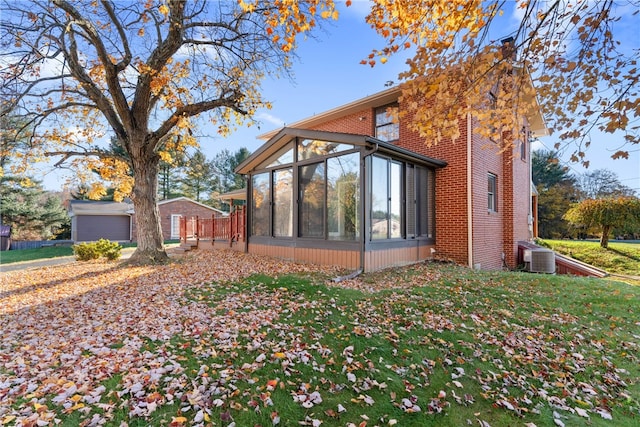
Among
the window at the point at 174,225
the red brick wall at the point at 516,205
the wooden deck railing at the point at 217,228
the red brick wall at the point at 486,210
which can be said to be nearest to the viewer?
the red brick wall at the point at 486,210

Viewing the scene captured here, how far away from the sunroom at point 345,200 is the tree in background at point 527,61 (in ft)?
8.58

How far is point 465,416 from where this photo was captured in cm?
271

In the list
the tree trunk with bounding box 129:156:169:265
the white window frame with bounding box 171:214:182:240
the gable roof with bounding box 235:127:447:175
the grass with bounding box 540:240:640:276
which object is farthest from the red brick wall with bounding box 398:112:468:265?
the white window frame with bounding box 171:214:182:240

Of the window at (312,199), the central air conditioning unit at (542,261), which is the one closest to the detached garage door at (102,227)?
the window at (312,199)

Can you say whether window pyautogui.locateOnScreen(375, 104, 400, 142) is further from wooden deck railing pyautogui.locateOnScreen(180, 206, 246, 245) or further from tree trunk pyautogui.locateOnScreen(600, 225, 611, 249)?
tree trunk pyautogui.locateOnScreen(600, 225, 611, 249)

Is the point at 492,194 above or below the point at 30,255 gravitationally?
above

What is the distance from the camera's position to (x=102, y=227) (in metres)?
23.0

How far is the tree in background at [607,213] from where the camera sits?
17328 mm

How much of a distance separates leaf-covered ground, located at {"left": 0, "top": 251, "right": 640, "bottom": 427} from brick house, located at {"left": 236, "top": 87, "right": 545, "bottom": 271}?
227cm

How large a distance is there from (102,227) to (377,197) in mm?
23280

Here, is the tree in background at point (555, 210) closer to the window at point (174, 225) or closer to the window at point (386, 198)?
the window at point (386, 198)

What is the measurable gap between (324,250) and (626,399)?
625 cm

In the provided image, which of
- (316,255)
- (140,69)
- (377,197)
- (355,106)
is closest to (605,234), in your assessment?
(355,106)

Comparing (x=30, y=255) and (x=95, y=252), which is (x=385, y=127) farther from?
(x=30, y=255)
